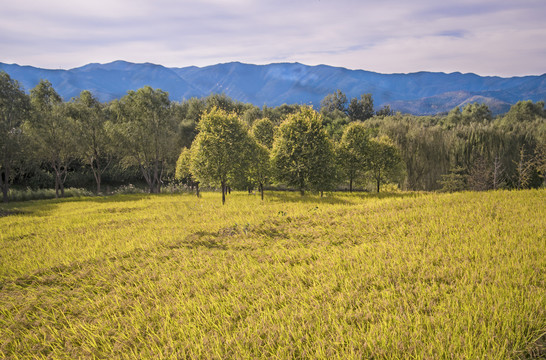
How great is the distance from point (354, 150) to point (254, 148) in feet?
41.3

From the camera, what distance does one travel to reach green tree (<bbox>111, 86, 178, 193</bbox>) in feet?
142

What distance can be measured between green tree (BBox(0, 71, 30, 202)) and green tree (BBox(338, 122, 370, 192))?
3886 cm

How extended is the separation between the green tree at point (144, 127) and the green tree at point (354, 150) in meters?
30.3

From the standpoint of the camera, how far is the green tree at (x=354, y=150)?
32.8m

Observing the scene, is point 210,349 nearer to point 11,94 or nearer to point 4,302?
point 4,302

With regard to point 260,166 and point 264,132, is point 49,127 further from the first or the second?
point 260,166

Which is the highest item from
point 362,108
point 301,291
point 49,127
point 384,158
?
point 362,108

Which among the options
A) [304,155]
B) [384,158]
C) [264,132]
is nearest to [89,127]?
[264,132]

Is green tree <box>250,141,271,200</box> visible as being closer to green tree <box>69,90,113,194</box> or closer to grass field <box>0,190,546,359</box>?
grass field <box>0,190,546,359</box>

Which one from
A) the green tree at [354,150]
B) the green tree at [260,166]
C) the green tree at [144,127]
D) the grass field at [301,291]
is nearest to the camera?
the grass field at [301,291]

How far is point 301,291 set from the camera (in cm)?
682

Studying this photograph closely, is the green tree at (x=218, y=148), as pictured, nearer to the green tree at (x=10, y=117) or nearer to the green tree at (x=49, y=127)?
the green tree at (x=10, y=117)

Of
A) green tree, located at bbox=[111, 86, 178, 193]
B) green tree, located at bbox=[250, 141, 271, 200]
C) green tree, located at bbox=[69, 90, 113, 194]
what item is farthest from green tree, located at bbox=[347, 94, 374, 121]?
green tree, located at bbox=[69, 90, 113, 194]

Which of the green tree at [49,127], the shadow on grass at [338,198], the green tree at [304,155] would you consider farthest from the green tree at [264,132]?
the green tree at [49,127]
